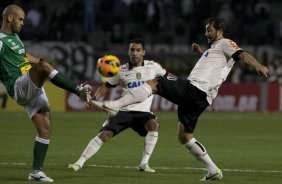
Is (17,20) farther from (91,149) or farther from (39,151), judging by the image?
(91,149)

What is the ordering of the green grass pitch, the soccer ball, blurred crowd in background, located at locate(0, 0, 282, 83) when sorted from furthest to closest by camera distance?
blurred crowd in background, located at locate(0, 0, 282, 83) → the soccer ball → the green grass pitch

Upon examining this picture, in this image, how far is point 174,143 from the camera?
17453mm

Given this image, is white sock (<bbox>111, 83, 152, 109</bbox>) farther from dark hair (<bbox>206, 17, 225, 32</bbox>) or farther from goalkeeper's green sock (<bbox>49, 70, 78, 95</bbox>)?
dark hair (<bbox>206, 17, 225, 32</bbox>)

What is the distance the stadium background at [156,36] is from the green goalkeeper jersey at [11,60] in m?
17.1

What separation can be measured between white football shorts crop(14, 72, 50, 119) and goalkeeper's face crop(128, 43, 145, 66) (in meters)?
2.22

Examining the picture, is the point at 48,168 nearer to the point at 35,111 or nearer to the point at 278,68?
the point at 35,111

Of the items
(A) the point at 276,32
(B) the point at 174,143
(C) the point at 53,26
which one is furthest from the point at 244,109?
(B) the point at 174,143

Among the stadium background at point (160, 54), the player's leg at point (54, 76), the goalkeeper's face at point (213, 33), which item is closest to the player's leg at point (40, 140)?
the player's leg at point (54, 76)

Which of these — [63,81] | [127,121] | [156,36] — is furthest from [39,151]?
[156,36]

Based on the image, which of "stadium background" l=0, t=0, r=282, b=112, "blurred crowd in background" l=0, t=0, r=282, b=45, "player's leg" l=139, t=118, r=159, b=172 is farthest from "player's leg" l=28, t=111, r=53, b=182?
"blurred crowd in background" l=0, t=0, r=282, b=45

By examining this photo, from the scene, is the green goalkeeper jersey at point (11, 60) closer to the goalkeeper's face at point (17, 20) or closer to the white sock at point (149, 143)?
the goalkeeper's face at point (17, 20)

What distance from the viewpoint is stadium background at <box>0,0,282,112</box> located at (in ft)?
93.0

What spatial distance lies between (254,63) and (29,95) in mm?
2905

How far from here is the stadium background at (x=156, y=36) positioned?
28.3 meters
